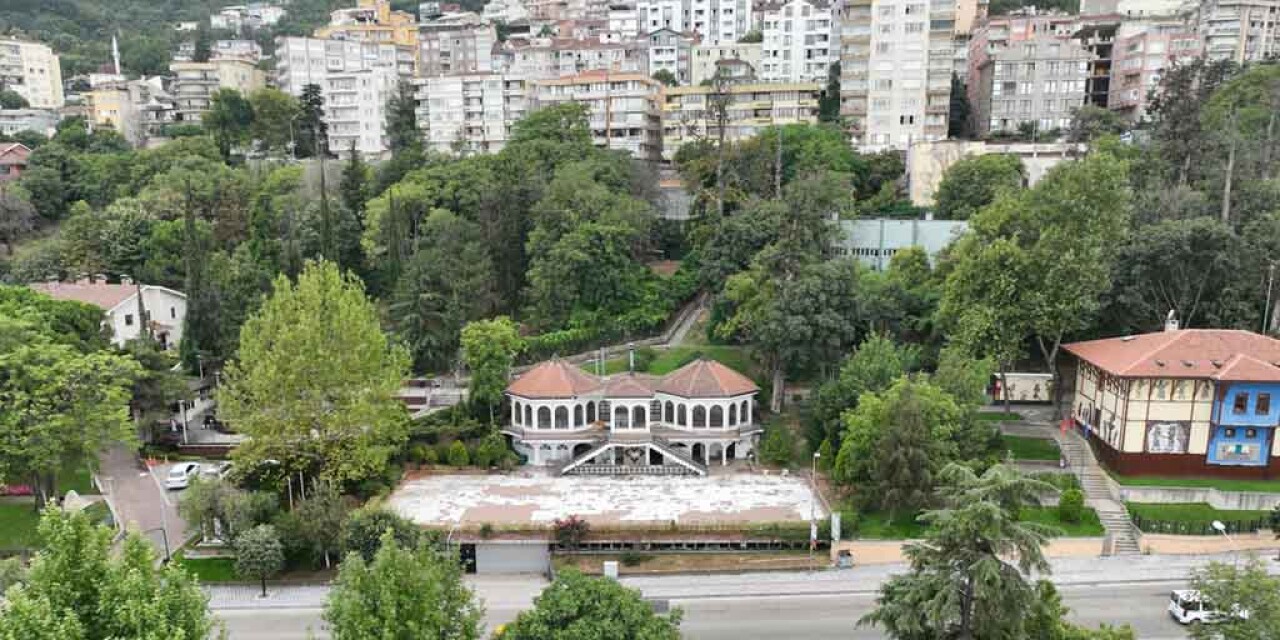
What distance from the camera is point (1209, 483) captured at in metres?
34.6

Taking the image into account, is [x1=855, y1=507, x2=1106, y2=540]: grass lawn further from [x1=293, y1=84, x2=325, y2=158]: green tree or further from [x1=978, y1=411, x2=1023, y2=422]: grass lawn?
[x1=293, y1=84, x2=325, y2=158]: green tree

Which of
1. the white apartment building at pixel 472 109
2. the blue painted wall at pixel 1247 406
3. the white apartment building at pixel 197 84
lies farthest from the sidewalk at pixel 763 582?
the white apartment building at pixel 197 84

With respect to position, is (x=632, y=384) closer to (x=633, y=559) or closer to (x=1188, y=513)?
(x=633, y=559)

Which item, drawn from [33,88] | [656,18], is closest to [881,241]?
[656,18]

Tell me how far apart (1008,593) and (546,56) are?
81044 mm

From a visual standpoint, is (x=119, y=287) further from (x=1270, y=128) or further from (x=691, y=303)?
(x=1270, y=128)

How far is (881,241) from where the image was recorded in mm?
55156

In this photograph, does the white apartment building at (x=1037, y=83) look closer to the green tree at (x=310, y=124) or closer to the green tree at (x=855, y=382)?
the green tree at (x=855, y=382)

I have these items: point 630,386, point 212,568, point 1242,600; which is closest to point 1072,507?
point 1242,600

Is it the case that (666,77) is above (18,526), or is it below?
above

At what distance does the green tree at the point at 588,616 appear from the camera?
18.6m

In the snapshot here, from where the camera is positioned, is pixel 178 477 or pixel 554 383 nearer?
pixel 178 477

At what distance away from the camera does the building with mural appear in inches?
1337

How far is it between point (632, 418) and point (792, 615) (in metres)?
15.4
